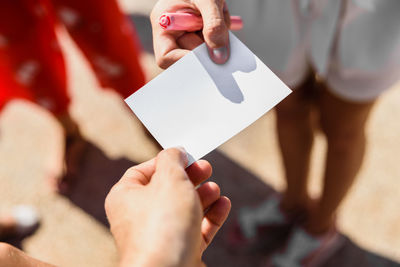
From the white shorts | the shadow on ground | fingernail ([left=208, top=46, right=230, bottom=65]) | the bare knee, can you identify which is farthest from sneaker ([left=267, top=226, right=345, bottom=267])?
fingernail ([left=208, top=46, right=230, bottom=65])

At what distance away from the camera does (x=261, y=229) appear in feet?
3.83

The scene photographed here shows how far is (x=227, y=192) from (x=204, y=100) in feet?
1.83

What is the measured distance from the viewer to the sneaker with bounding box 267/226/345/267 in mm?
1090

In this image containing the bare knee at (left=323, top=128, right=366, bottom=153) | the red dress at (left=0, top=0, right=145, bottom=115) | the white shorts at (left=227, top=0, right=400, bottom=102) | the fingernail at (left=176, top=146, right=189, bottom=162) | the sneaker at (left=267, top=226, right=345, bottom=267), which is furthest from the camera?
the sneaker at (left=267, top=226, right=345, bottom=267)

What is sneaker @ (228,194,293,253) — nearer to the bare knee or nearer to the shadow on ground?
the shadow on ground

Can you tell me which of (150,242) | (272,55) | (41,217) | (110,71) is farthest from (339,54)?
(41,217)

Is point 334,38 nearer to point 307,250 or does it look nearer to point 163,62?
point 163,62

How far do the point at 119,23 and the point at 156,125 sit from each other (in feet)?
2.09

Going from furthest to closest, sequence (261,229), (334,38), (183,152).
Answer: (261,229)
(334,38)
(183,152)

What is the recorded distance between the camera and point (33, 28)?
1022 mm

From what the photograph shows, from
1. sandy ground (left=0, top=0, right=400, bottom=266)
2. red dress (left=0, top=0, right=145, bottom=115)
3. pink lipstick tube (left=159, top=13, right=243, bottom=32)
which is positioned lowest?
sandy ground (left=0, top=0, right=400, bottom=266)

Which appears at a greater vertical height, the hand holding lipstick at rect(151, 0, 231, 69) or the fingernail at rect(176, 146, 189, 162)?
the hand holding lipstick at rect(151, 0, 231, 69)

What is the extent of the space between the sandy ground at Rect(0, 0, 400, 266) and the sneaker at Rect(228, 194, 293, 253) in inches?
4.7

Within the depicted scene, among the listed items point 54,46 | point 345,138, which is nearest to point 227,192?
point 345,138
